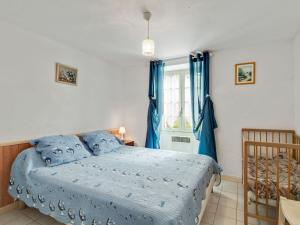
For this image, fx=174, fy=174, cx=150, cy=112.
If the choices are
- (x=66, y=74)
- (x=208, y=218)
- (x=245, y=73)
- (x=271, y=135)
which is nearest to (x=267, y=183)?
(x=208, y=218)

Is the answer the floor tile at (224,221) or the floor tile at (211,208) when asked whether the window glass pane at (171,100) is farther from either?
the floor tile at (224,221)

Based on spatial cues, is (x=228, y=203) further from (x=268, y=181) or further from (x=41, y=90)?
(x=41, y=90)

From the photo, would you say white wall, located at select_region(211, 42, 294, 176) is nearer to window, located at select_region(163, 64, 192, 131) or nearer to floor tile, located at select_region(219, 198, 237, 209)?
window, located at select_region(163, 64, 192, 131)

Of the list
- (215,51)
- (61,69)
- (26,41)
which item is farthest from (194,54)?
(26,41)

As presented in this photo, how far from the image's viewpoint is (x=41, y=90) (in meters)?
2.71

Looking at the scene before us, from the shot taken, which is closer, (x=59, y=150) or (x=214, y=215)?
(x=214, y=215)

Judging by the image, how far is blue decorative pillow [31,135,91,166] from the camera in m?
2.28

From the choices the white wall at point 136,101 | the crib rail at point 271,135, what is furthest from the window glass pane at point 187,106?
the crib rail at point 271,135

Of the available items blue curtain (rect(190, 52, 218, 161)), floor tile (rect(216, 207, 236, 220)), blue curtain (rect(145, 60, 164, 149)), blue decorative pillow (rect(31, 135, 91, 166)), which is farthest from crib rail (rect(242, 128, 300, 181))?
blue decorative pillow (rect(31, 135, 91, 166))

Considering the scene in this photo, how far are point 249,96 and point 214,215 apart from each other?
2.11 meters

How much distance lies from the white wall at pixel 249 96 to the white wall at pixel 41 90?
99.1 inches

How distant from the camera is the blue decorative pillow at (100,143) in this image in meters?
2.92

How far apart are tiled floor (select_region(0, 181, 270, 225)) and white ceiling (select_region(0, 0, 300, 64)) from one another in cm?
249

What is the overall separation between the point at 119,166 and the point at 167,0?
203 cm
